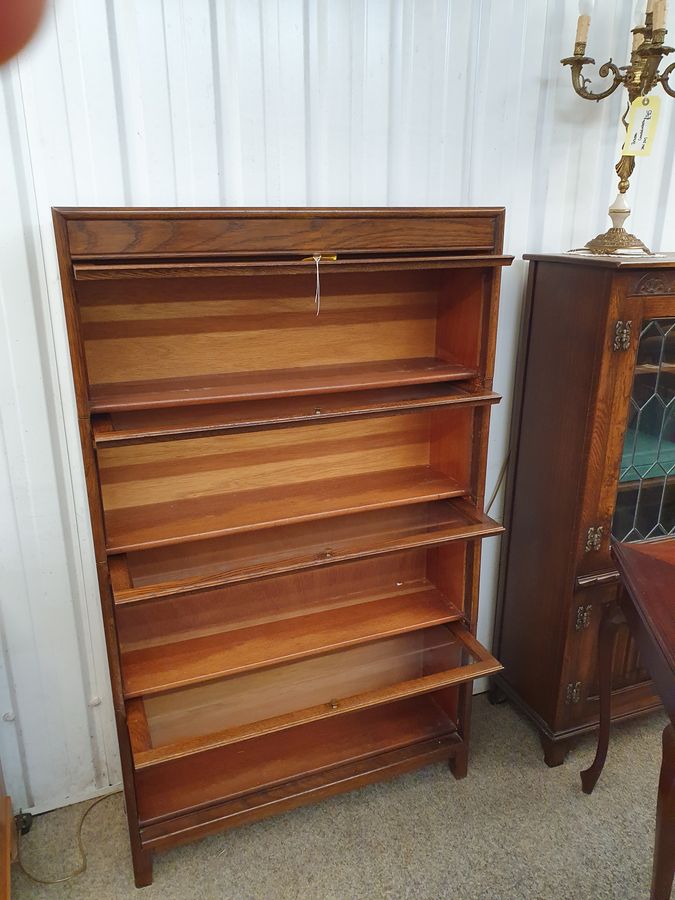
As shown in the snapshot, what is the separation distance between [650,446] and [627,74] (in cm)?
97

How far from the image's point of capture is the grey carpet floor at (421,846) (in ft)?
5.16

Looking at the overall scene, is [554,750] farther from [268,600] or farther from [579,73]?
[579,73]

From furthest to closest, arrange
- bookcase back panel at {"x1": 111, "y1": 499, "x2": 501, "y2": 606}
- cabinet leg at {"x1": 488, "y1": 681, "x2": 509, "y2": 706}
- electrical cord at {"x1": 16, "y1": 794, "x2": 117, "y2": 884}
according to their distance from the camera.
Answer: cabinet leg at {"x1": 488, "y1": 681, "x2": 509, "y2": 706} → electrical cord at {"x1": 16, "y1": 794, "x2": 117, "y2": 884} → bookcase back panel at {"x1": 111, "y1": 499, "x2": 501, "y2": 606}

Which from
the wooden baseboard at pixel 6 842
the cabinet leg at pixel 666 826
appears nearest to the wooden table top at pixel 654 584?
the cabinet leg at pixel 666 826

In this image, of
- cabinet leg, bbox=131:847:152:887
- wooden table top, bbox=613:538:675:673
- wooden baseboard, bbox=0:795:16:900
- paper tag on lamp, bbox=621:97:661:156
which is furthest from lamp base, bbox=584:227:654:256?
wooden baseboard, bbox=0:795:16:900

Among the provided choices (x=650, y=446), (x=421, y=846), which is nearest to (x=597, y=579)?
(x=650, y=446)

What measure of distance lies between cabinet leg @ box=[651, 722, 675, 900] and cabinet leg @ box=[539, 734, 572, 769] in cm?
59

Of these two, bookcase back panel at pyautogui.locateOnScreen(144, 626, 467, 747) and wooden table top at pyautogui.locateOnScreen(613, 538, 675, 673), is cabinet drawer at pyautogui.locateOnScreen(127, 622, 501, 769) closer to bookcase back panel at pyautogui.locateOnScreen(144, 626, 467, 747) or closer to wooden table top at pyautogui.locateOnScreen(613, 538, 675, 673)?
bookcase back panel at pyautogui.locateOnScreen(144, 626, 467, 747)

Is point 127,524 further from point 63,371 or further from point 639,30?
point 639,30

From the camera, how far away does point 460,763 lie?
1875mm

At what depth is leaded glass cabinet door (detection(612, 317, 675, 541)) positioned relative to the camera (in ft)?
5.46

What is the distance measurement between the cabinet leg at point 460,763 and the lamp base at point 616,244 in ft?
4.70

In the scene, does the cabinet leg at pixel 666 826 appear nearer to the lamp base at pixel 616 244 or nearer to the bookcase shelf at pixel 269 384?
the bookcase shelf at pixel 269 384

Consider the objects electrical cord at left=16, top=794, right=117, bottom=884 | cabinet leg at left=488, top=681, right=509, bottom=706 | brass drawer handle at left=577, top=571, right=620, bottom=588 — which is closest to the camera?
electrical cord at left=16, top=794, right=117, bottom=884
